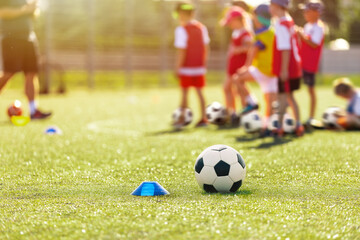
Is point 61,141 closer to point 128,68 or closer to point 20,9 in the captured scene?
point 20,9

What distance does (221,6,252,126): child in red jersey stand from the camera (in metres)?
7.89

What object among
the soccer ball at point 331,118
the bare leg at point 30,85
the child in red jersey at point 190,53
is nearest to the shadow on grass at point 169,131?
the child in red jersey at point 190,53

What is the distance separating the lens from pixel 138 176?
4145 millimetres

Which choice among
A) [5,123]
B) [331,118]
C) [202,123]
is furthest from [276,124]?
[5,123]

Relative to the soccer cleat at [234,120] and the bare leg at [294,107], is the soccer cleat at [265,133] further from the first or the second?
the soccer cleat at [234,120]

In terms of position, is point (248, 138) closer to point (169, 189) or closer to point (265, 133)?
point (265, 133)

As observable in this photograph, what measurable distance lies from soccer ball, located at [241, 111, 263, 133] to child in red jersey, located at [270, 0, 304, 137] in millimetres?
361

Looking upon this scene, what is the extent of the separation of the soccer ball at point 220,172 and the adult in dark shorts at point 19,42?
5283 mm

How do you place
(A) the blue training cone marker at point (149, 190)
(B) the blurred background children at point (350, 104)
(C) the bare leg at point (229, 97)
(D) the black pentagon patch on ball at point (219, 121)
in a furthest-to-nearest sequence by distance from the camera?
(C) the bare leg at point (229, 97), (D) the black pentagon patch on ball at point (219, 121), (B) the blurred background children at point (350, 104), (A) the blue training cone marker at point (149, 190)

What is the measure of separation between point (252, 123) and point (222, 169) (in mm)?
3457

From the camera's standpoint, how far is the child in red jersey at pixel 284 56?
621 cm

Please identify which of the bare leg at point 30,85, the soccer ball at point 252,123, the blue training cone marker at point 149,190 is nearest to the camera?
the blue training cone marker at point 149,190

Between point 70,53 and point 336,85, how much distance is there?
20528 mm

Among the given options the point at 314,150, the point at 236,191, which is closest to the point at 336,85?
the point at 314,150
